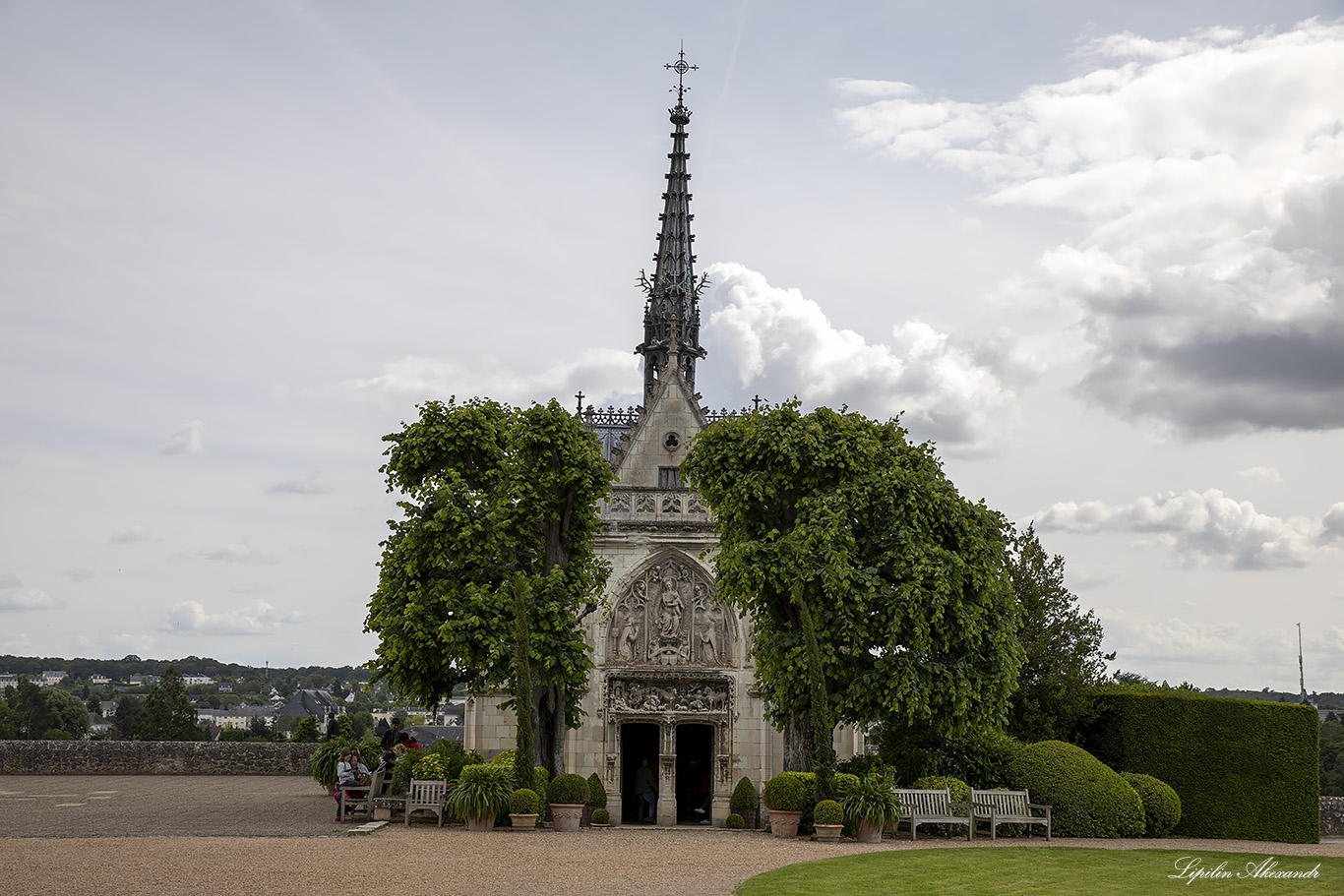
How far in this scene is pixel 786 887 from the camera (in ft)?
49.0

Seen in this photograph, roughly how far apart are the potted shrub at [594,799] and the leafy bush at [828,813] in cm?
905

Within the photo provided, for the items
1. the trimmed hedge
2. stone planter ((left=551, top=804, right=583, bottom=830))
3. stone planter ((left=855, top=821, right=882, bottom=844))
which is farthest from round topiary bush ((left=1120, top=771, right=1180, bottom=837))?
stone planter ((left=551, top=804, right=583, bottom=830))

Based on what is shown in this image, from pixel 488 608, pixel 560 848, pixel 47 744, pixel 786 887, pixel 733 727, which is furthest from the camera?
pixel 47 744

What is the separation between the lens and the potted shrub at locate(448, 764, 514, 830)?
2111 centimetres

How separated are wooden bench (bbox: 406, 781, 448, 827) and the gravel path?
1.28ft

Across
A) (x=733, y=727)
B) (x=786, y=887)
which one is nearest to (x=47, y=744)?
(x=733, y=727)

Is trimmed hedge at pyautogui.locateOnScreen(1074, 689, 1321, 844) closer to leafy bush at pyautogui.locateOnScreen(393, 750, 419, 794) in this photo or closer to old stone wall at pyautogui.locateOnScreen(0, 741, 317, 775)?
leafy bush at pyautogui.locateOnScreen(393, 750, 419, 794)

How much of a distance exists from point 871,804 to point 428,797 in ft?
27.4

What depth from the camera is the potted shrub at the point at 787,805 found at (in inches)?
848

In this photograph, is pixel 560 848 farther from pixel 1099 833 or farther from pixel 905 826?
pixel 1099 833

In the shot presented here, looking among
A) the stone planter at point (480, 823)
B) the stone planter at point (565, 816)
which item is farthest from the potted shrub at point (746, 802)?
the stone planter at point (480, 823)

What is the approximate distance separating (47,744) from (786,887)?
98.5 ft

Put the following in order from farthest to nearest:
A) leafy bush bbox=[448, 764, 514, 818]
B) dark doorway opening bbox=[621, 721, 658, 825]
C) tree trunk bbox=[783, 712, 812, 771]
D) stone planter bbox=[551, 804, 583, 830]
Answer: dark doorway opening bbox=[621, 721, 658, 825]
tree trunk bbox=[783, 712, 812, 771]
stone planter bbox=[551, 804, 583, 830]
leafy bush bbox=[448, 764, 514, 818]

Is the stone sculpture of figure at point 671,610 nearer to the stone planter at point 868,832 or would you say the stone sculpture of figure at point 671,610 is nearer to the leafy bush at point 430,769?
the leafy bush at point 430,769
